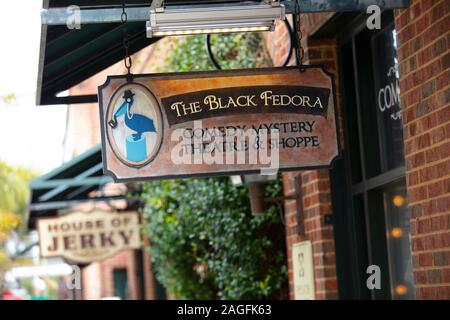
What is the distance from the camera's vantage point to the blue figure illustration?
4.98 meters

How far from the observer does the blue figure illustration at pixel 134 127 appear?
4.98 metres

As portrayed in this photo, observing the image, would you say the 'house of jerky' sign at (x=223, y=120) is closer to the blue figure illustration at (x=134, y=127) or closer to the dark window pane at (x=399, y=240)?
the blue figure illustration at (x=134, y=127)

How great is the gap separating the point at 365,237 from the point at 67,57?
2283mm

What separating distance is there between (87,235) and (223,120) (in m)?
8.52

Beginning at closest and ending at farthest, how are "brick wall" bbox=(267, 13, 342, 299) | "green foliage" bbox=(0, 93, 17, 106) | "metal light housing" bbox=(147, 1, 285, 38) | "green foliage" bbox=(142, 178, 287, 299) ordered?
1. "metal light housing" bbox=(147, 1, 285, 38)
2. "brick wall" bbox=(267, 13, 342, 299)
3. "green foliage" bbox=(142, 178, 287, 299)
4. "green foliage" bbox=(0, 93, 17, 106)

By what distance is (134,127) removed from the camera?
16.4 ft

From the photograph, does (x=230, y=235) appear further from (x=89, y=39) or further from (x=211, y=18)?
(x=211, y=18)

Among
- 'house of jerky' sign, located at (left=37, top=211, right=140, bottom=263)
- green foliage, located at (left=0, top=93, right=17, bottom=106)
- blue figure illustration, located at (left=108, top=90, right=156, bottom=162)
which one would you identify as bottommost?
blue figure illustration, located at (left=108, top=90, right=156, bottom=162)

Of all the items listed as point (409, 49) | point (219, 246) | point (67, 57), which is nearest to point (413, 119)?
point (409, 49)

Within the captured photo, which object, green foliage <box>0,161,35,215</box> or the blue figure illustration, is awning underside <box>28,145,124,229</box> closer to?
the blue figure illustration

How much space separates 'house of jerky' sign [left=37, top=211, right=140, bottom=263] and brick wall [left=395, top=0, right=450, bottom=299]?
825 centimetres

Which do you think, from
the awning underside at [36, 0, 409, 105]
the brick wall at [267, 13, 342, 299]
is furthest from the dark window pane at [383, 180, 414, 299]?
the awning underside at [36, 0, 409, 105]

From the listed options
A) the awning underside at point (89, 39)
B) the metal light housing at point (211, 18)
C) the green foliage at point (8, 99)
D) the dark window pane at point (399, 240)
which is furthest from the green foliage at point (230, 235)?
the metal light housing at point (211, 18)
